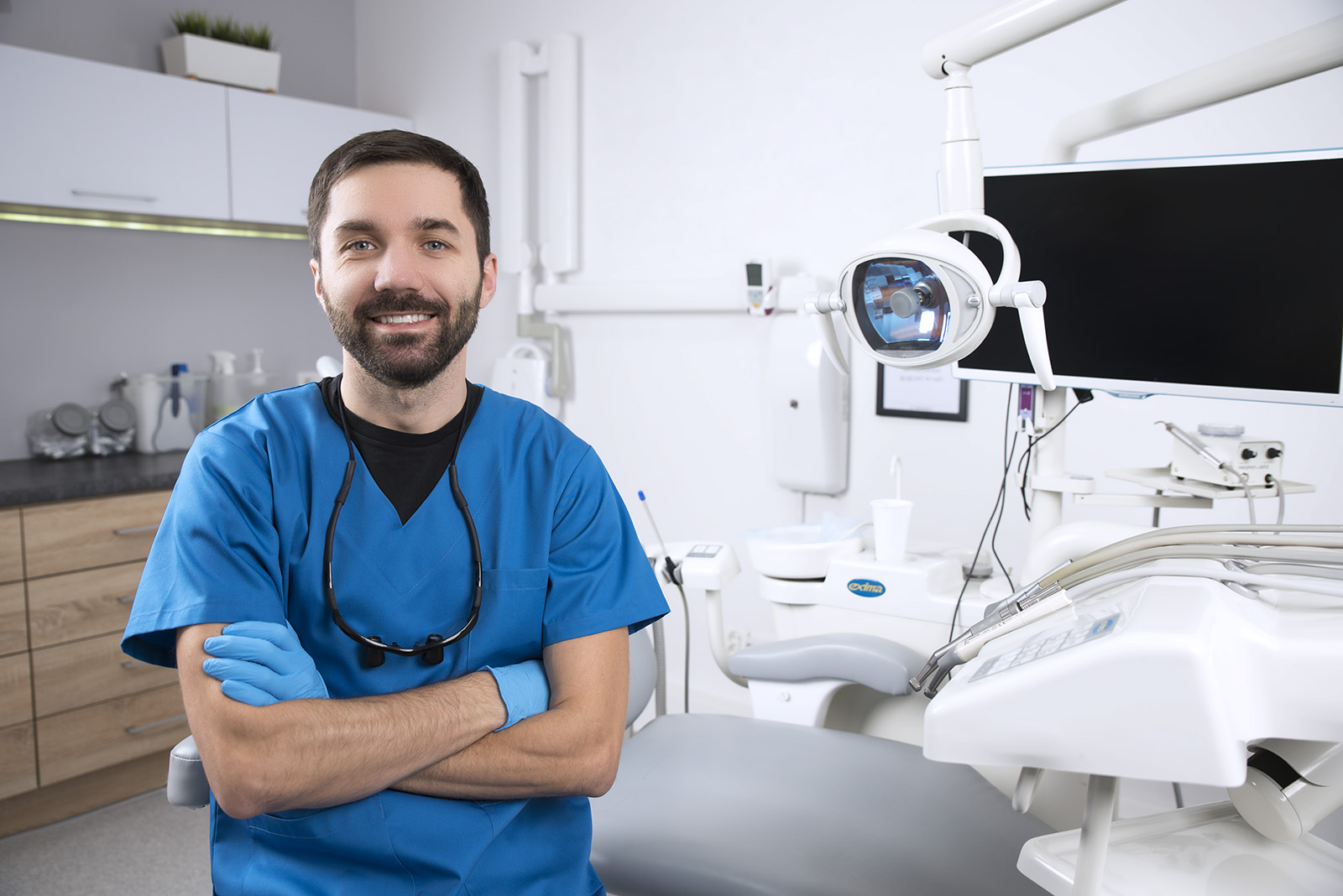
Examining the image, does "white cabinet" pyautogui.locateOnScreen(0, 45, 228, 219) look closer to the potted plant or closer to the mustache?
the potted plant

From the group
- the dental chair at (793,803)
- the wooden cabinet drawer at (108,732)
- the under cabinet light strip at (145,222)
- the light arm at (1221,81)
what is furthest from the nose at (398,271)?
the under cabinet light strip at (145,222)

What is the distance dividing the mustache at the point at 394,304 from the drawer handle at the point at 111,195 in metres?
1.91

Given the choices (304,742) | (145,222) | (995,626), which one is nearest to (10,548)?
(145,222)

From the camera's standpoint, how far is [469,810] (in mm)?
1052

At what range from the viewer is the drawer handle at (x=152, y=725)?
95.2 inches

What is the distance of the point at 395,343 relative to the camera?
1104 millimetres

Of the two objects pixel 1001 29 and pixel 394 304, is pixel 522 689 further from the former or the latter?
pixel 1001 29

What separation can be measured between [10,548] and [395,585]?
1.62 metres

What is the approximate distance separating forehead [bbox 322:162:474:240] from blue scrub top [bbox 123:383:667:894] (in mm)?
227

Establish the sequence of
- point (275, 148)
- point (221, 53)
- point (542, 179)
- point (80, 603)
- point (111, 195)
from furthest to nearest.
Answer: point (542, 179), point (275, 148), point (221, 53), point (111, 195), point (80, 603)

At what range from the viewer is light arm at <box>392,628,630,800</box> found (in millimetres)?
1009

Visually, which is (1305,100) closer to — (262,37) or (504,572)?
(504,572)

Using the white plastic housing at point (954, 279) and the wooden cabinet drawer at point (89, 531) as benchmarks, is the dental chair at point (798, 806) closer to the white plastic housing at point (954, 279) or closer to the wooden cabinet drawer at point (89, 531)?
the white plastic housing at point (954, 279)

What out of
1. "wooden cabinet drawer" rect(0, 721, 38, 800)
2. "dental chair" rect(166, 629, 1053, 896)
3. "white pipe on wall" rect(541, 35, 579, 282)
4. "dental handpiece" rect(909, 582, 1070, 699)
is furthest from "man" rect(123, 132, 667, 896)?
"white pipe on wall" rect(541, 35, 579, 282)
